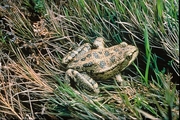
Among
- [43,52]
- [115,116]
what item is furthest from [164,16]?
[43,52]

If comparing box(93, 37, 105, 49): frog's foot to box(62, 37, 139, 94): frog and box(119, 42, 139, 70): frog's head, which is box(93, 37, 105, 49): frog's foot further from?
box(119, 42, 139, 70): frog's head

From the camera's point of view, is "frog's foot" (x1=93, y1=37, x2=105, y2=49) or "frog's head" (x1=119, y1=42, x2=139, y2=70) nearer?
"frog's head" (x1=119, y1=42, x2=139, y2=70)

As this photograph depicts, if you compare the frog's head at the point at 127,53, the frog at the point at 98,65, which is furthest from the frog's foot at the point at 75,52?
the frog's head at the point at 127,53

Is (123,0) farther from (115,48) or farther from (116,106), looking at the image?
(116,106)

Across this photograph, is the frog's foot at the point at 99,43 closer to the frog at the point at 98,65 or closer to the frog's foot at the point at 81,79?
the frog at the point at 98,65

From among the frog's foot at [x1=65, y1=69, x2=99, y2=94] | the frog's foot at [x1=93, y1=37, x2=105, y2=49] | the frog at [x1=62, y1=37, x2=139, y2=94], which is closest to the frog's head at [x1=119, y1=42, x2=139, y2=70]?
the frog at [x1=62, y1=37, x2=139, y2=94]

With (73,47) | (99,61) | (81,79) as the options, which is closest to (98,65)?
(99,61)
